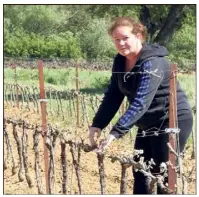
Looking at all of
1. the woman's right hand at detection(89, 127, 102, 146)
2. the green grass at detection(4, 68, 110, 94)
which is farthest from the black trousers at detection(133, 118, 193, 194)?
the green grass at detection(4, 68, 110, 94)

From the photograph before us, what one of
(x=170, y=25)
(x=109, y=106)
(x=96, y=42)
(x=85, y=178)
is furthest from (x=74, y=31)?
(x=109, y=106)

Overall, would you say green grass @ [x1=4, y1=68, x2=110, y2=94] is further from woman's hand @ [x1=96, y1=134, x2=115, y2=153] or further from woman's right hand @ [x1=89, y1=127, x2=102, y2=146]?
woman's hand @ [x1=96, y1=134, x2=115, y2=153]

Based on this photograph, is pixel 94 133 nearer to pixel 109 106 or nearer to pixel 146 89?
pixel 109 106

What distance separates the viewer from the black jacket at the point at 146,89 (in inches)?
150

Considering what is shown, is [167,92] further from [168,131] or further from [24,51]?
[24,51]

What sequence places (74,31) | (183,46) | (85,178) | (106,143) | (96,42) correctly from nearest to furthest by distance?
(106,143)
(85,178)
(74,31)
(183,46)
(96,42)

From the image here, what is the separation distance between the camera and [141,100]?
12.5ft

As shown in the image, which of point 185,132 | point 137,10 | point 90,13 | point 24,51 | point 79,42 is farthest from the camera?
point 24,51

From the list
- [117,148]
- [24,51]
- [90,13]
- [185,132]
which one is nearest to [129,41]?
[185,132]

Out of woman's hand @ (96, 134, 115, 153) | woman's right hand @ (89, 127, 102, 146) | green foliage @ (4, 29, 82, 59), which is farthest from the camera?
green foliage @ (4, 29, 82, 59)

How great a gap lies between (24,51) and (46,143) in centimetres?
2362

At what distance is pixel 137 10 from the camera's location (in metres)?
21.7

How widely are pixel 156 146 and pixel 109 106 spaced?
1.57ft

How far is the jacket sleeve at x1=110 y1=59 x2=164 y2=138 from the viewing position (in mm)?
3803
